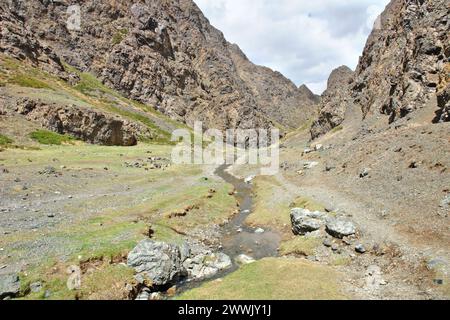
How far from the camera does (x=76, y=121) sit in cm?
9288

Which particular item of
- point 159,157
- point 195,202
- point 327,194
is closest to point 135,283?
point 195,202

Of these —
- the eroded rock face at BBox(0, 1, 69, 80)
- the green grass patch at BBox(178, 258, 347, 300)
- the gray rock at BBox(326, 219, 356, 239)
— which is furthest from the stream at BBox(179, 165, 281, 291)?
the eroded rock face at BBox(0, 1, 69, 80)

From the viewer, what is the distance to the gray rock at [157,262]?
25797 millimetres

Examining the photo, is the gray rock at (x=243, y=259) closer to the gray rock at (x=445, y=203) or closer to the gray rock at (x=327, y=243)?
the gray rock at (x=327, y=243)

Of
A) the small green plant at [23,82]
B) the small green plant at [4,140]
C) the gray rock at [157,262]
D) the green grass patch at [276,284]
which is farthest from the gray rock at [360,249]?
the small green plant at [23,82]

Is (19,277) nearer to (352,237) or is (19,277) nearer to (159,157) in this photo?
(352,237)

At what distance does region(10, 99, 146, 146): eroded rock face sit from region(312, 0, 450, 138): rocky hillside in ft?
247

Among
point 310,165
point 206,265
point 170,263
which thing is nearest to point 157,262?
point 170,263

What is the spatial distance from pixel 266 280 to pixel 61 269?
14.0 m

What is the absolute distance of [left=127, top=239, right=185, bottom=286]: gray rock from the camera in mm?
25797

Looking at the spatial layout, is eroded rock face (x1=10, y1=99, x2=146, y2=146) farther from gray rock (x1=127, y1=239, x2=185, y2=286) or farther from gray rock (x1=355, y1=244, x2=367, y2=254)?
gray rock (x1=355, y1=244, x2=367, y2=254)

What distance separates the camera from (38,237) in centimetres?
2812

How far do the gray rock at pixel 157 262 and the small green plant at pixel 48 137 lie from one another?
59.9 m

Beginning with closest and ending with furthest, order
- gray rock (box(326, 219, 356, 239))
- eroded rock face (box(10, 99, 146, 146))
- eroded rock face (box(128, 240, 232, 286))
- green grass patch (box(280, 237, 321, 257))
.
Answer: eroded rock face (box(128, 240, 232, 286)), green grass patch (box(280, 237, 321, 257)), gray rock (box(326, 219, 356, 239)), eroded rock face (box(10, 99, 146, 146))
